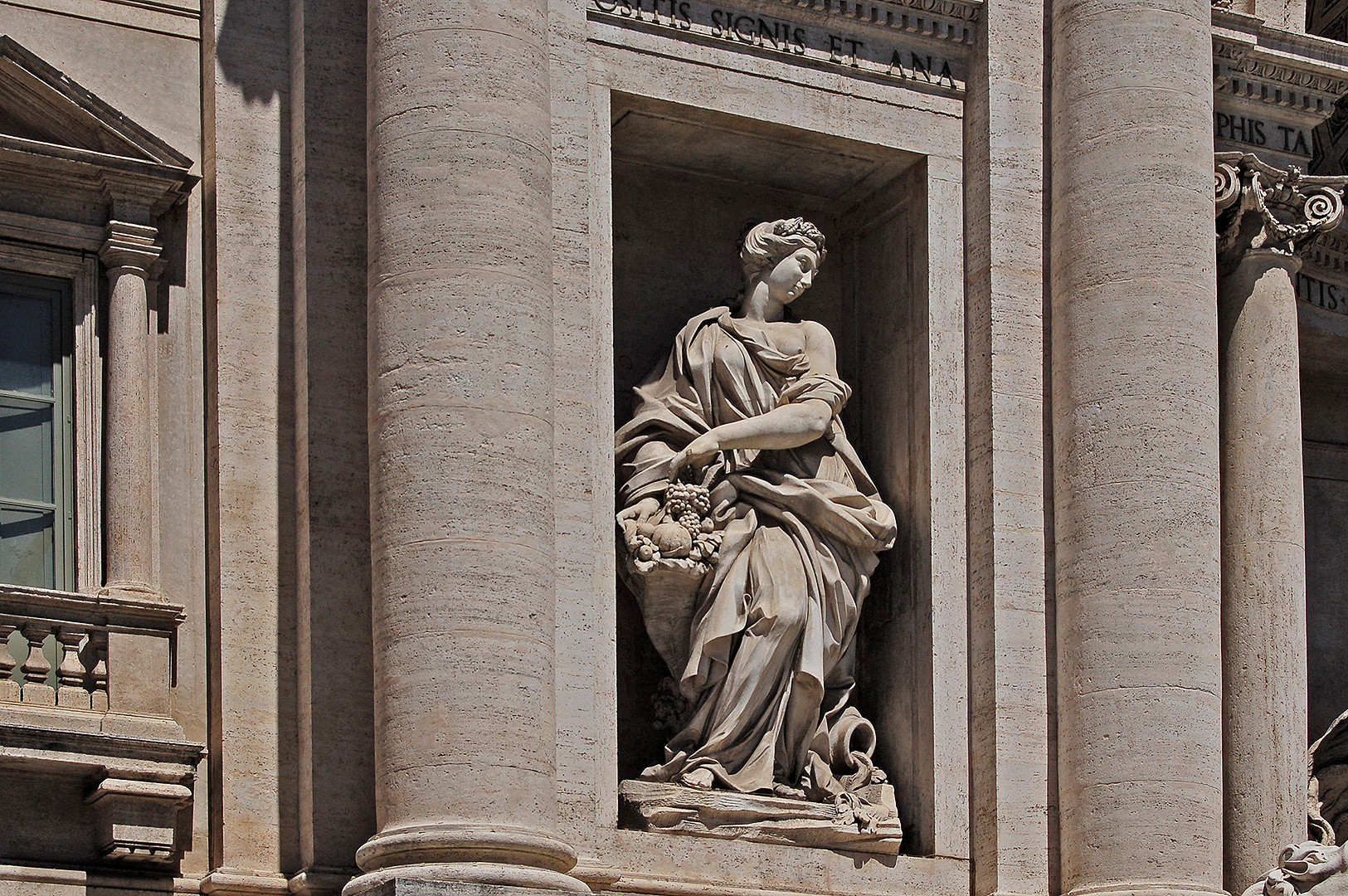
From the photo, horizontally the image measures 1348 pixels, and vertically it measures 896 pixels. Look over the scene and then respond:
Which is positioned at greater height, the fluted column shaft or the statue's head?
the statue's head

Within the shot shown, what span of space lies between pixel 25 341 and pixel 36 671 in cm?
200

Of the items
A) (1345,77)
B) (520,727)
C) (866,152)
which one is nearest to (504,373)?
(520,727)

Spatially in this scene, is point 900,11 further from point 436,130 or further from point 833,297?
point 436,130

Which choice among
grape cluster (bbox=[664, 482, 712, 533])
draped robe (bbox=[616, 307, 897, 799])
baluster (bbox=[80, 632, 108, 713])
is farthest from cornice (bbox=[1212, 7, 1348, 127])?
baluster (bbox=[80, 632, 108, 713])

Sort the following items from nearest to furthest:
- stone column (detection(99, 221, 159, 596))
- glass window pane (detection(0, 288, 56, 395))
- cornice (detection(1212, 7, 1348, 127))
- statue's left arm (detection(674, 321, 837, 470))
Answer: stone column (detection(99, 221, 159, 596)) < glass window pane (detection(0, 288, 56, 395)) < statue's left arm (detection(674, 321, 837, 470)) < cornice (detection(1212, 7, 1348, 127))

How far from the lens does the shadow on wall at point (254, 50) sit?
16.7 meters

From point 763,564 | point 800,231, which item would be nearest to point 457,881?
point 763,564

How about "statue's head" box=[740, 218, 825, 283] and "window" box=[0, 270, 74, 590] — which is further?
"statue's head" box=[740, 218, 825, 283]

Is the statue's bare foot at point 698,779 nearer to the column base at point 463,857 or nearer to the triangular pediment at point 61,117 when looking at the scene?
the column base at point 463,857

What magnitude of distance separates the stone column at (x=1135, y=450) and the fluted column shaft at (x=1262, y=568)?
0.90 m

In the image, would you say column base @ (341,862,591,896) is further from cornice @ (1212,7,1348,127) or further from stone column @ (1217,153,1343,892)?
cornice @ (1212,7,1348,127)

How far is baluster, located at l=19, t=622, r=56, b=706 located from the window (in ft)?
2.08

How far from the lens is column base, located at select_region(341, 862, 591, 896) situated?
14.3m

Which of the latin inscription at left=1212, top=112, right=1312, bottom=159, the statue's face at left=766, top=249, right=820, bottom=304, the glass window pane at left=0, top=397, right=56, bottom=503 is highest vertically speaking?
the latin inscription at left=1212, top=112, right=1312, bottom=159
